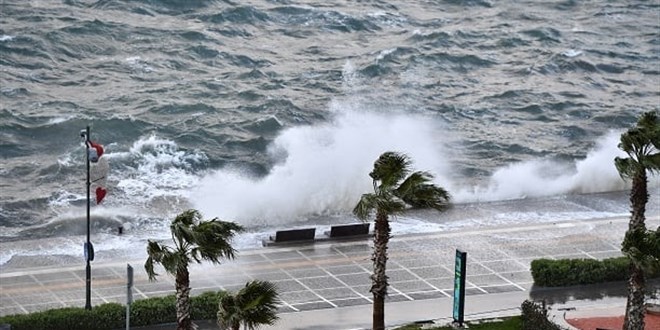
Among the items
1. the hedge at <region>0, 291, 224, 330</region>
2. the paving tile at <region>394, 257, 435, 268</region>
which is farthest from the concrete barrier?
the hedge at <region>0, 291, 224, 330</region>

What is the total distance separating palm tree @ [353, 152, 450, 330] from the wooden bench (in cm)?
1240

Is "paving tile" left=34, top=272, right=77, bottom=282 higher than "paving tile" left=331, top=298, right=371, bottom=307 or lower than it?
higher

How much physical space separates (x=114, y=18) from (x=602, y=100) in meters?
31.5

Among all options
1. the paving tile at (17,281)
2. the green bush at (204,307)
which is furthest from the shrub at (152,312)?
the paving tile at (17,281)

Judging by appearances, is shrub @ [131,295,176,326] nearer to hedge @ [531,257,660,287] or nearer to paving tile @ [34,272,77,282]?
paving tile @ [34,272,77,282]

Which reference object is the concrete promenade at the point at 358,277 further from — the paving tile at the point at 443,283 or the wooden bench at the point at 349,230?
the wooden bench at the point at 349,230

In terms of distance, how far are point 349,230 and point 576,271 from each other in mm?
8662

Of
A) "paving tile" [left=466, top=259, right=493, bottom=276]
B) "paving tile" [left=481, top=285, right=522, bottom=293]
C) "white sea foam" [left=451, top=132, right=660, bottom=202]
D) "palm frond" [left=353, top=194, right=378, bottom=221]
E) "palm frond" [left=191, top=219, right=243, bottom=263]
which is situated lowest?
"paving tile" [left=481, top=285, right=522, bottom=293]

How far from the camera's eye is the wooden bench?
48250 mm

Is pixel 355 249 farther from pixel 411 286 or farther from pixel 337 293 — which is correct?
pixel 337 293

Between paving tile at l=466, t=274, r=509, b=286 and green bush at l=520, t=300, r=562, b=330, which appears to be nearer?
green bush at l=520, t=300, r=562, b=330

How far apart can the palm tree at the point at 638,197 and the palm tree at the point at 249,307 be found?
10058 millimetres

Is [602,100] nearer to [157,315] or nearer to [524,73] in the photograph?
[524,73]

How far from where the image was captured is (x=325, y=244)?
47719 mm
